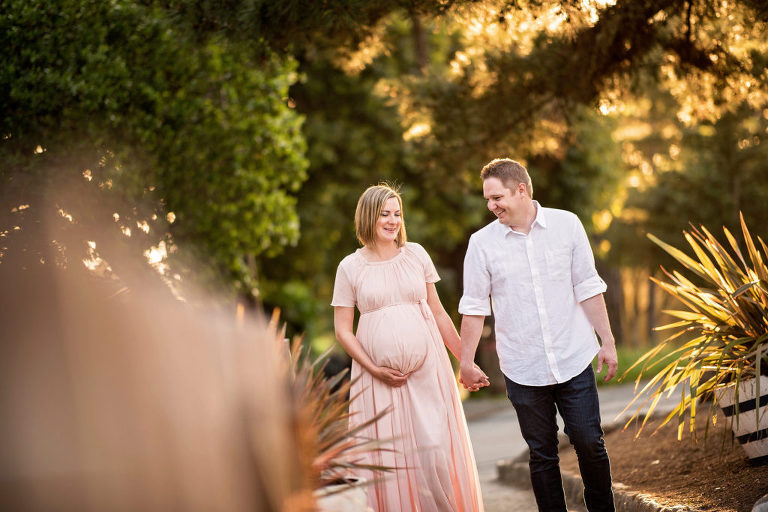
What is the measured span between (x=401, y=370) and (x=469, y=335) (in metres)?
0.50

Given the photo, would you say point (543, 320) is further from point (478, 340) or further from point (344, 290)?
point (344, 290)

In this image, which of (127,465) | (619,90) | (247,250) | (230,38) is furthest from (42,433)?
(247,250)

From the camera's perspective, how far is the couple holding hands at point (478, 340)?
478 centimetres

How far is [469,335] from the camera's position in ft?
16.4

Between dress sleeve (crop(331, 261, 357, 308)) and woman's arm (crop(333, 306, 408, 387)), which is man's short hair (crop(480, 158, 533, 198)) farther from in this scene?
woman's arm (crop(333, 306, 408, 387))

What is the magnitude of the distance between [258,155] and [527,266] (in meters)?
6.97

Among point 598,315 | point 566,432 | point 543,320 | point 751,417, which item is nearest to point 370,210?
point 543,320

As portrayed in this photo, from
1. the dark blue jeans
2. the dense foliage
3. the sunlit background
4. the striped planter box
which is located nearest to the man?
the dark blue jeans

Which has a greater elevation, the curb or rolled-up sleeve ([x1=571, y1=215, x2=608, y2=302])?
rolled-up sleeve ([x1=571, y1=215, x2=608, y2=302])

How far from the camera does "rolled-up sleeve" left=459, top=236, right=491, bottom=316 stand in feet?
16.2

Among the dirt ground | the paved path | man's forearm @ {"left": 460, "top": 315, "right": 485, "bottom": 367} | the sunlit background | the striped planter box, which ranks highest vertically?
the sunlit background

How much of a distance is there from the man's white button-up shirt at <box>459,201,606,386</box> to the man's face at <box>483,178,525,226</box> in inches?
3.4

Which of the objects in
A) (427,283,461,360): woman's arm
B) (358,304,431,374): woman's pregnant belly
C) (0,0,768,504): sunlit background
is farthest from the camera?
(0,0,768,504): sunlit background

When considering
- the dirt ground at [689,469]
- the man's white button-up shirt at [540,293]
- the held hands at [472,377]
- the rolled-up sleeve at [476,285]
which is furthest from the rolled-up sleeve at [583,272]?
the dirt ground at [689,469]
